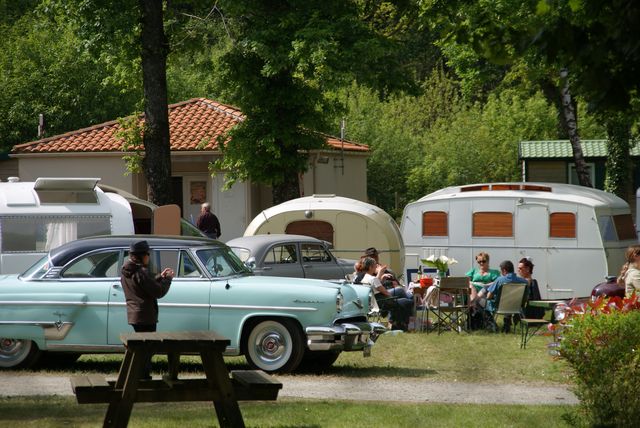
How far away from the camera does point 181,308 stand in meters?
13.1

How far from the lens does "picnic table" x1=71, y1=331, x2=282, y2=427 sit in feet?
29.0

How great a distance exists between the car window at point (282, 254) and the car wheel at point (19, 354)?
256 inches

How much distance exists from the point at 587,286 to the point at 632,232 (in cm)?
188

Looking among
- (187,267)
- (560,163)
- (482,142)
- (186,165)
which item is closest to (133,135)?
(186,165)

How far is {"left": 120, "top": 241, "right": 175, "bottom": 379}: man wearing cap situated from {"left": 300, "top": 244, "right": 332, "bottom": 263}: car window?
8599 mm

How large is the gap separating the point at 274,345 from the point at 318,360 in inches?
36.3

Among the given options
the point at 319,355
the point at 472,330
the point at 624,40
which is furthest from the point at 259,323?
the point at 624,40

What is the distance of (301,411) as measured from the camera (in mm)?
10414

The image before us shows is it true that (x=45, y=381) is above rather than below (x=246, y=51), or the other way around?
below

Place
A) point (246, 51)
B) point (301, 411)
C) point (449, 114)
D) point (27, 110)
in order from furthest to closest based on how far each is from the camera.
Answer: point (449, 114) → point (27, 110) → point (246, 51) → point (301, 411)

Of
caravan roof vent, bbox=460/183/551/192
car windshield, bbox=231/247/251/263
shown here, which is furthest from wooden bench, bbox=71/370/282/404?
caravan roof vent, bbox=460/183/551/192

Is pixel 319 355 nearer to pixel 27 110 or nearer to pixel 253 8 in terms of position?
pixel 253 8

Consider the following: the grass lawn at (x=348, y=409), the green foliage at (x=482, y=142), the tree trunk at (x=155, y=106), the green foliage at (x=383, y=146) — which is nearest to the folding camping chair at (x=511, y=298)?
the grass lawn at (x=348, y=409)

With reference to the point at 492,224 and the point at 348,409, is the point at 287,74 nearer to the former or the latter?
the point at 492,224
